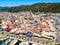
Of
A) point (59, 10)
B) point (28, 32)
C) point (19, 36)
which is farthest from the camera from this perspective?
point (59, 10)

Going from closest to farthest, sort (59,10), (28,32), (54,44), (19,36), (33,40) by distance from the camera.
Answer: (54,44) < (33,40) < (19,36) < (28,32) < (59,10)

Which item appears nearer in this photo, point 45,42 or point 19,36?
point 45,42

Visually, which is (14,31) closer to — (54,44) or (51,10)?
(54,44)

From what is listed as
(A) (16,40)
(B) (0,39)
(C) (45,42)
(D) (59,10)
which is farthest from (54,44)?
(D) (59,10)

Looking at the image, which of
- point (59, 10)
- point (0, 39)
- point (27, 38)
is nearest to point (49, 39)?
point (27, 38)

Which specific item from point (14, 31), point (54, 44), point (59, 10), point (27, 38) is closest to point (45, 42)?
point (54, 44)

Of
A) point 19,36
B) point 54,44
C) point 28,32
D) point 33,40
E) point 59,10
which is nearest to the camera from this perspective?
point 54,44

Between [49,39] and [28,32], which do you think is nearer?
[49,39]

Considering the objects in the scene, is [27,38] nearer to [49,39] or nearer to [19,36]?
[19,36]
